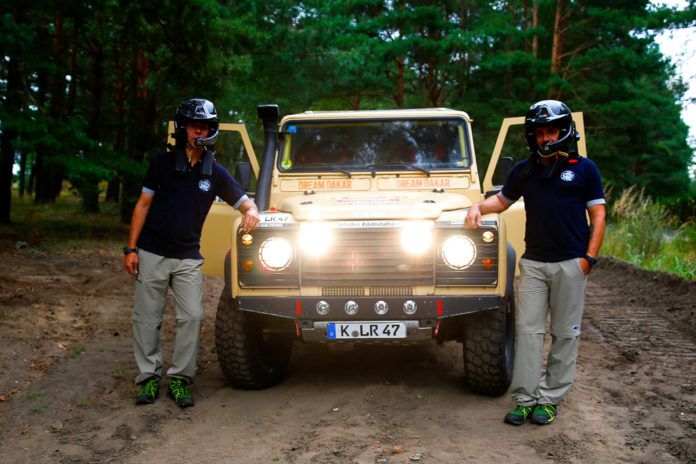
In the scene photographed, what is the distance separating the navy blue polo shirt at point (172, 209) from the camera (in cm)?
463

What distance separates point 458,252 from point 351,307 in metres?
0.78

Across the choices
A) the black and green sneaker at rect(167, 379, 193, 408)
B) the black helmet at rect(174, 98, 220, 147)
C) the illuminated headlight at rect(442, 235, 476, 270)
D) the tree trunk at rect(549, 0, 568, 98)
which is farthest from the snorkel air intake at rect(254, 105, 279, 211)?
the tree trunk at rect(549, 0, 568, 98)

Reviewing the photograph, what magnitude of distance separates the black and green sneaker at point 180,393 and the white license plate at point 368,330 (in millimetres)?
1087

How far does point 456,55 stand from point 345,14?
4038 millimetres

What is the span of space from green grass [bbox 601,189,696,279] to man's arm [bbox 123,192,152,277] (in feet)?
28.4

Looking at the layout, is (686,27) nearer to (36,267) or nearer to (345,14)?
(345,14)

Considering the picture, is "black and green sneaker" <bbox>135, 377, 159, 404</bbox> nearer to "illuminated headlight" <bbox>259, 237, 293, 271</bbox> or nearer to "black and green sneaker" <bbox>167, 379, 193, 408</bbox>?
"black and green sneaker" <bbox>167, 379, 193, 408</bbox>

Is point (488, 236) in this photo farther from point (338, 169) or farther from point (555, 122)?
point (338, 169)

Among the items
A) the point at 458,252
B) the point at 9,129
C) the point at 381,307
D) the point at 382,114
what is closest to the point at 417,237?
the point at 458,252

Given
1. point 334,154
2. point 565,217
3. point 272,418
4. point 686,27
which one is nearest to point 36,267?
point 334,154

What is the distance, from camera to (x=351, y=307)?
4438 millimetres

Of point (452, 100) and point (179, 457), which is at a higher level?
point (452, 100)

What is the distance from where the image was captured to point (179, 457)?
12.0ft

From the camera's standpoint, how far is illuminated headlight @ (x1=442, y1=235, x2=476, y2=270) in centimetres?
442
